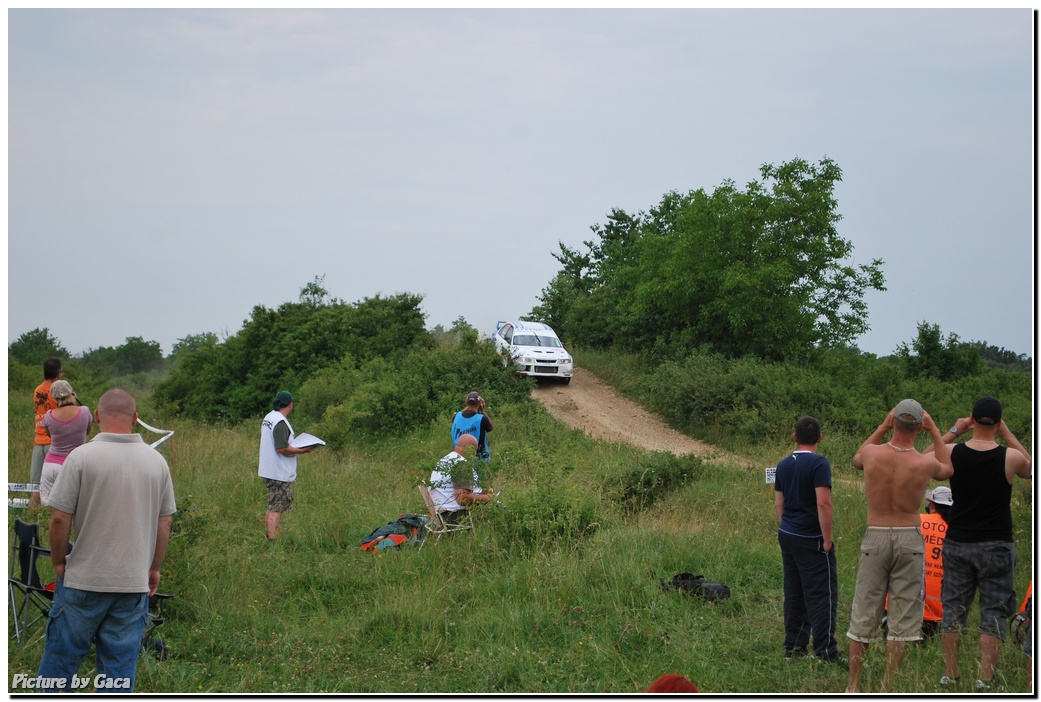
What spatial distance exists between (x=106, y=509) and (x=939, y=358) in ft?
79.2

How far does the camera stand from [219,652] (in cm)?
574

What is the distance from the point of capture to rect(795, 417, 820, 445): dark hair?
224 inches

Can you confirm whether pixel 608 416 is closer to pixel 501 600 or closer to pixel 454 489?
pixel 454 489

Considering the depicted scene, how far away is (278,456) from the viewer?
866cm

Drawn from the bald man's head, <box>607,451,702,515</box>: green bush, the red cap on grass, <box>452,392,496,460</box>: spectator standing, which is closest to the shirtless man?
the red cap on grass

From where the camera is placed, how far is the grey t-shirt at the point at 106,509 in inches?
167

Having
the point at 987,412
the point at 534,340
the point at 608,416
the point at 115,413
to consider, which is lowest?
the point at 608,416

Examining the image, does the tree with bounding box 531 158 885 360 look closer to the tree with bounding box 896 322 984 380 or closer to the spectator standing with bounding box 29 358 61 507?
the tree with bounding box 896 322 984 380

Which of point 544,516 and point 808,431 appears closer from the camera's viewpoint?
point 808,431

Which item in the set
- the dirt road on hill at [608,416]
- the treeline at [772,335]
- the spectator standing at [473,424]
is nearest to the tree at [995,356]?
the treeline at [772,335]

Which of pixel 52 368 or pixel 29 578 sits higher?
pixel 52 368

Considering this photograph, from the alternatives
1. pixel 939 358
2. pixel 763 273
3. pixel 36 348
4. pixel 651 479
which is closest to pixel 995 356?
pixel 939 358

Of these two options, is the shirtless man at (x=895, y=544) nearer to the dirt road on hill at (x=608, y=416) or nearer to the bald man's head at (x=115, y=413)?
the bald man's head at (x=115, y=413)

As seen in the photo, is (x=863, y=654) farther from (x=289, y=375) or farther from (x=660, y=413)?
(x=289, y=375)
